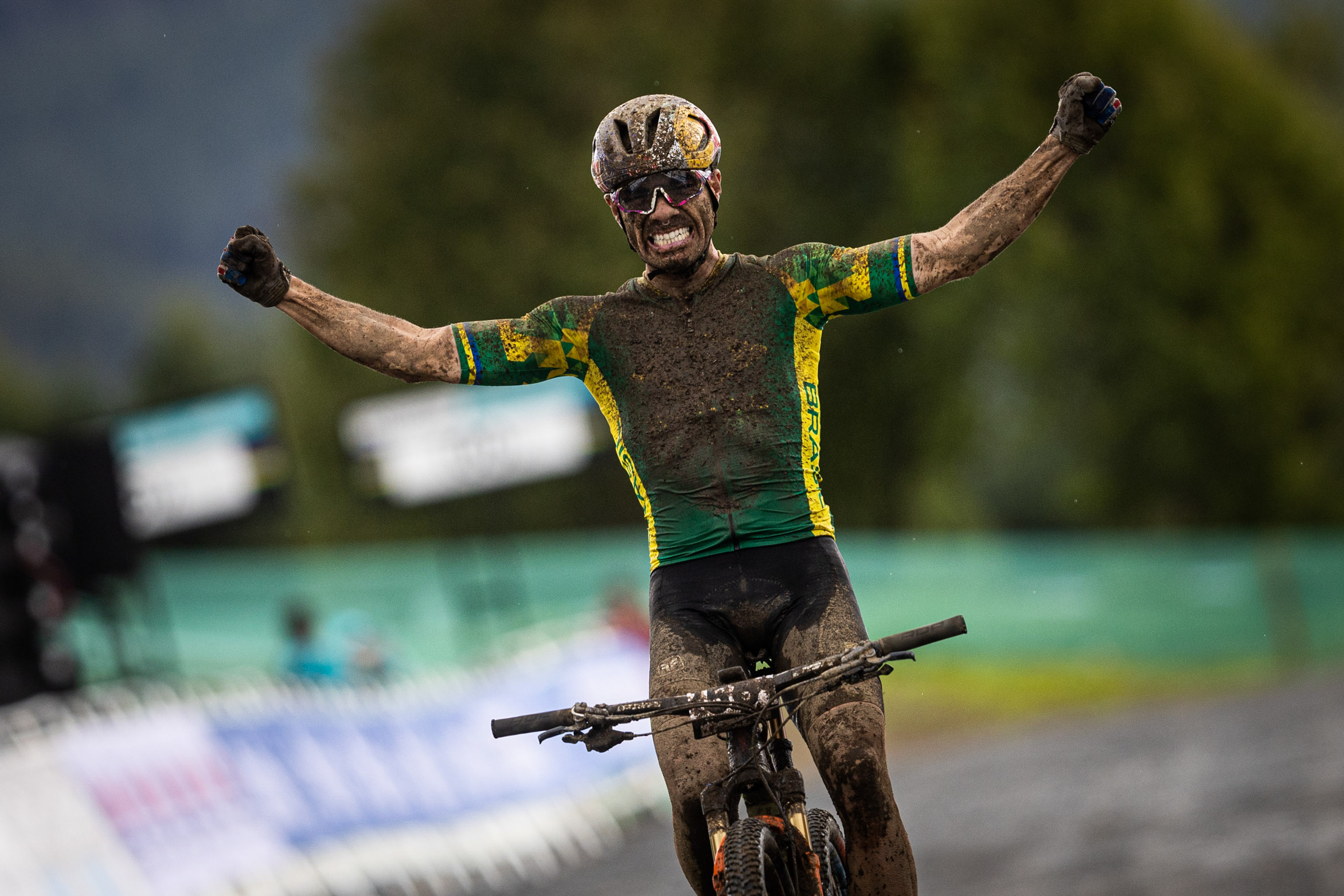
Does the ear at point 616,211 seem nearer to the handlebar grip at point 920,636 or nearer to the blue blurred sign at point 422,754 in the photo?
the handlebar grip at point 920,636

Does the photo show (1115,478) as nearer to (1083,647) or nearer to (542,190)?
(1083,647)

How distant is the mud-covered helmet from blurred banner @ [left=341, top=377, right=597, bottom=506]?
21150mm

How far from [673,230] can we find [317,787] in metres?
10.5

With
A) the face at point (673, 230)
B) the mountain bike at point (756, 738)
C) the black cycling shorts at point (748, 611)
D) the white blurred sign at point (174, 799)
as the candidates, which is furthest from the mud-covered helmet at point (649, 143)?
the white blurred sign at point (174, 799)

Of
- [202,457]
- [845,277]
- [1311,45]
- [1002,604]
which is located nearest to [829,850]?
[845,277]

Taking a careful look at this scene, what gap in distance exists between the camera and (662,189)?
625 cm

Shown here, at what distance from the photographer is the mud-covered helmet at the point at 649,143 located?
20.5ft

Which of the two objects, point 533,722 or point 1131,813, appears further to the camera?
point 1131,813

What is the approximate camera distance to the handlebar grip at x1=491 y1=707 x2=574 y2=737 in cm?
551

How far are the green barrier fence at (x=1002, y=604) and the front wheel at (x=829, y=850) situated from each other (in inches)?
816

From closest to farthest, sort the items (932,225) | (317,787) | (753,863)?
(753,863) → (317,787) → (932,225)

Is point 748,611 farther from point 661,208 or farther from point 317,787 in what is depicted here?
point 317,787

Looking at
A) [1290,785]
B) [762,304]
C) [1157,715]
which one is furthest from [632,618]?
[762,304]

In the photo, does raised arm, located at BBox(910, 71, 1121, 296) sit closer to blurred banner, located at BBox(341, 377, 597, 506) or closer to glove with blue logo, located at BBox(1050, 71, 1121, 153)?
glove with blue logo, located at BBox(1050, 71, 1121, 153)
